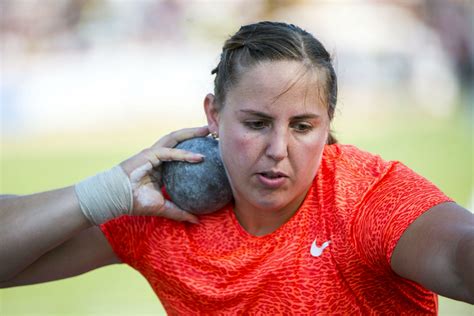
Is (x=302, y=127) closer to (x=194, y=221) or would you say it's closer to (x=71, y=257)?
(x=194, y=221)

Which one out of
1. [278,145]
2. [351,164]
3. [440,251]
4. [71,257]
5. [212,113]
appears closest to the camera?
[440,251]

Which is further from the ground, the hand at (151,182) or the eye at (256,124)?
the eye at (256,124)

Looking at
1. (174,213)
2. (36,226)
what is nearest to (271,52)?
(174,213)

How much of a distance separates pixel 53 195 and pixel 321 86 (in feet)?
3.58

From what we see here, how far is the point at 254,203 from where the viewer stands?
2723mm

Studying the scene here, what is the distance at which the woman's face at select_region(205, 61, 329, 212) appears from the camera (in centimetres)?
257

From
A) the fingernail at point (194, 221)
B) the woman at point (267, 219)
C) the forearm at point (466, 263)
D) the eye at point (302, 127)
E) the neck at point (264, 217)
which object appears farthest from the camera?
the fingernail at point (194, 221)

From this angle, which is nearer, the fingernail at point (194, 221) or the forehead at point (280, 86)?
the forehead at point (280, 86)

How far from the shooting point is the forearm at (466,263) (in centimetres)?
211

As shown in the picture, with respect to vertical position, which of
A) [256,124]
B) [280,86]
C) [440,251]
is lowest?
[440,251]

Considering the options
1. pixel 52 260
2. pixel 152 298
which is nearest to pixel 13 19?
pixel 152 298

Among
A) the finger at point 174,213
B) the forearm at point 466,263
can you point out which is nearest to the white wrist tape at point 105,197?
the finger at point 174,213

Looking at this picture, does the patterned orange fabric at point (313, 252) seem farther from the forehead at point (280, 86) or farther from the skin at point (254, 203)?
the forehead at point (280, 86)

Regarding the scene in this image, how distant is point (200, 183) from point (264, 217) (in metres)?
0.27
